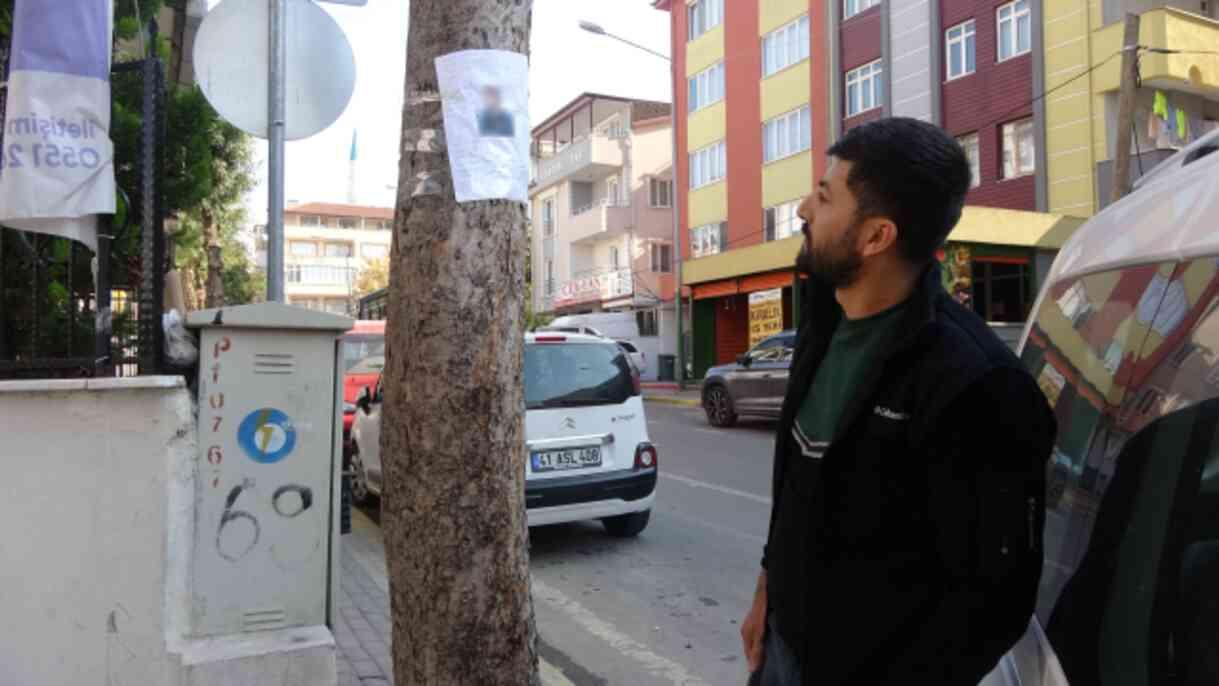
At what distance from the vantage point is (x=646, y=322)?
117 feet

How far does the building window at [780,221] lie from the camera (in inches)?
1060

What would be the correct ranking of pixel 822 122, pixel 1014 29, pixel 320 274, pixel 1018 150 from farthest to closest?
pixel 320 274
pixel 822 122
pixel 1018 150
pixel 1014 29

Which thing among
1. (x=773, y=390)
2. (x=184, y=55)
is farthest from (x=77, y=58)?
(x=773, y=390)

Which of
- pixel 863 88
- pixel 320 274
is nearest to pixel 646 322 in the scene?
pixel 863 88

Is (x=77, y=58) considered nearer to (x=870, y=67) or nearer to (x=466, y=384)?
(x=466, y=384)

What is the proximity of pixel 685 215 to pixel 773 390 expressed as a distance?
18.6m

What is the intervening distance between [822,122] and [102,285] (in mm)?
23837

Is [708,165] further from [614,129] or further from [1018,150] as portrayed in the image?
[1018,150]

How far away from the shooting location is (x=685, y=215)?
32.2 m

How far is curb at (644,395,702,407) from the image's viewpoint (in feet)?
71.8

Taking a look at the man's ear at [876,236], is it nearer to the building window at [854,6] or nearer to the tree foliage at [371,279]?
the building window at [854,6]

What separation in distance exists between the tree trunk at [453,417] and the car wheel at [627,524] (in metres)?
5.05

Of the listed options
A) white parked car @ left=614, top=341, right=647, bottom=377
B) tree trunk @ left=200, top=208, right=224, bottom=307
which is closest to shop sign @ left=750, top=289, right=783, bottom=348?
white parked car @ left=614, top=341, right=647, bottom=377

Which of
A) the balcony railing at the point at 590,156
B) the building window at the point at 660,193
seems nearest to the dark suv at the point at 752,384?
the building window at the point at 660,193
